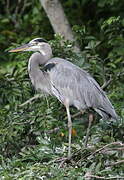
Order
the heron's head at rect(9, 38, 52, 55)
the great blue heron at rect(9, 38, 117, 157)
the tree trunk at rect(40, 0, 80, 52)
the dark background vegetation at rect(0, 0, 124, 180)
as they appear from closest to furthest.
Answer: the dark background vegetation at rect(0, 0, 124, 180) < the great blue heron at rect(9, 38, 117, 157) < the heron's head at rect(9, 38, 52, 55) < the tree trunk at rect(40, 0, 80, 52)

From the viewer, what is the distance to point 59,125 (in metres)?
5.26

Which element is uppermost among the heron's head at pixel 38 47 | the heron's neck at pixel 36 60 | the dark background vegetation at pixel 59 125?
the heron's head at pixel 38 47

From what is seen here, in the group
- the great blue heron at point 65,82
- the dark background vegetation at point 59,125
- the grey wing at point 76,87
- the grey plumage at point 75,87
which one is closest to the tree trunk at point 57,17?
the dark background vegetation at point 59,125

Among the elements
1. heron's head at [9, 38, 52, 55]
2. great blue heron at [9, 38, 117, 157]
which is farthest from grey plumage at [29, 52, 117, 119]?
heron's head at [9, 38, 52, 55]

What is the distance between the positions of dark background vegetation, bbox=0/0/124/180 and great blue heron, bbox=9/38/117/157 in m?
0.15

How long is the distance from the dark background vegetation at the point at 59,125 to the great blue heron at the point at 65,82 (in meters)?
0.15

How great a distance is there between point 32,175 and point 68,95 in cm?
155

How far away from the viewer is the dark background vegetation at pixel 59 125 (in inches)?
155

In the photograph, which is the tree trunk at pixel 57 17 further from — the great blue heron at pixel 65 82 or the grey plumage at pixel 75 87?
the grey plumage at pixel 75 87

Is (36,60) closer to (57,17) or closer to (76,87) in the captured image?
(76,87)

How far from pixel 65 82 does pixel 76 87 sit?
12 centimetres

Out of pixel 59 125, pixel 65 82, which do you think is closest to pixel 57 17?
pixel 65 82

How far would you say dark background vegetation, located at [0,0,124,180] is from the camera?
3.93 m

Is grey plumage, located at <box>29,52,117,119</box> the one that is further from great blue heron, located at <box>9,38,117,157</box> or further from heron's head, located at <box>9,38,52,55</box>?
heron's head, located at <box>9,38,52,55</box>
